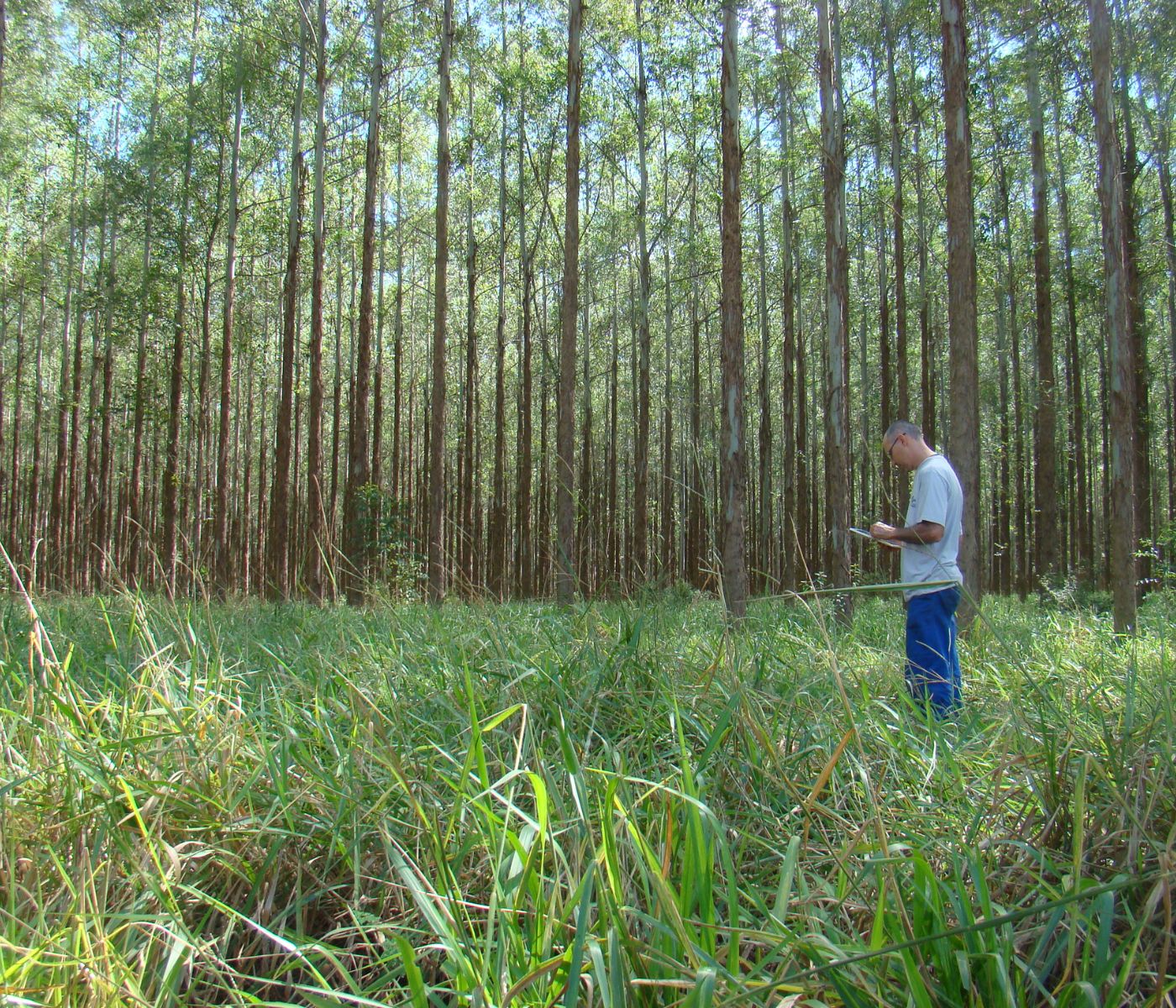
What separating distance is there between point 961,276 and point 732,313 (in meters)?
2.11

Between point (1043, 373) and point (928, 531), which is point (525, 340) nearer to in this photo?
point (1043, 373)

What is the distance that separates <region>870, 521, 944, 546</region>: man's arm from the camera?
10.7ft

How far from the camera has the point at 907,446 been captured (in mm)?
4027

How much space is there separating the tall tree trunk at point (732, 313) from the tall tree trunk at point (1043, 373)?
691 centimetres

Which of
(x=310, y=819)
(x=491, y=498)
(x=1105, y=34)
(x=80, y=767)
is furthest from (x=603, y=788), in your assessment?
(x=491, y=498)

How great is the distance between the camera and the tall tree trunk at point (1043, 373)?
12047 mm

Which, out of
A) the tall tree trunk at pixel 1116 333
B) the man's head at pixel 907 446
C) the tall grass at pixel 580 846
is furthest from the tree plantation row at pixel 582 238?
the tall grass at pixel 580 846

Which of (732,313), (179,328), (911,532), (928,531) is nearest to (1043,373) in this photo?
(732,313)

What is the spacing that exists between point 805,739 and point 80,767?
1911 millimetres

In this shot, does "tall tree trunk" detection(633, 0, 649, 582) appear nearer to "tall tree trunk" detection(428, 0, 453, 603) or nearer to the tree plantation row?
the tree plantation row

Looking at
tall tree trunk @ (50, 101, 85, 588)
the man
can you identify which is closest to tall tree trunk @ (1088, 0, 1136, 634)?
the man

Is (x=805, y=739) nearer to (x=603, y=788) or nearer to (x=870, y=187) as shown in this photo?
(x=603, y=788)

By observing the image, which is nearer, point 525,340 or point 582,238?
point 525,340

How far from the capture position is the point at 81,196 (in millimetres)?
20422
